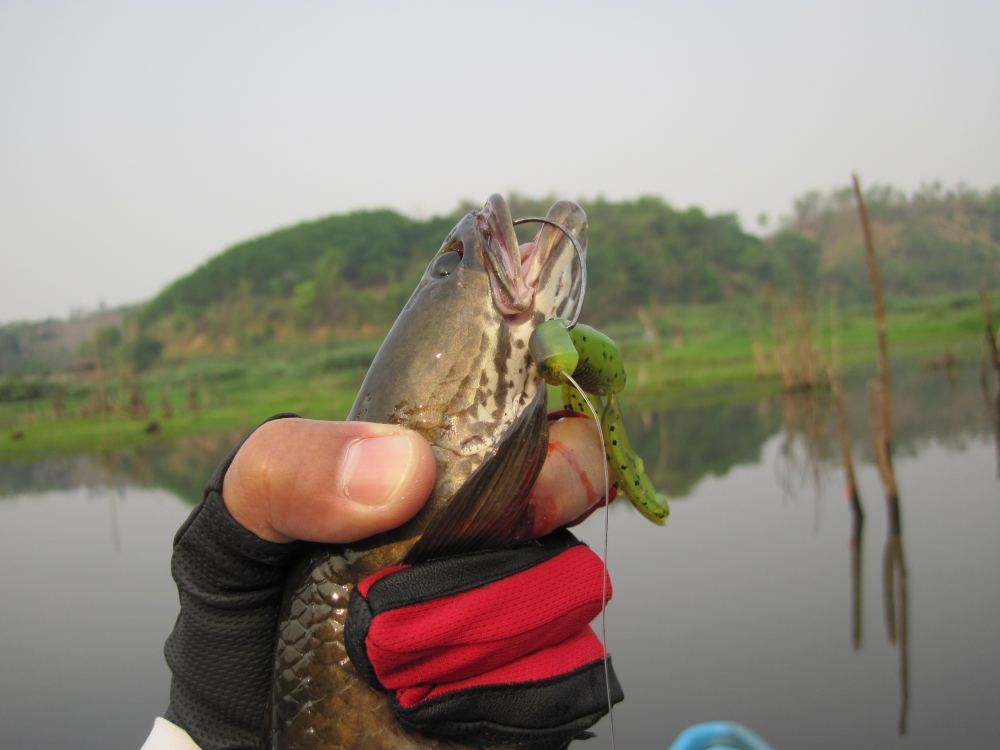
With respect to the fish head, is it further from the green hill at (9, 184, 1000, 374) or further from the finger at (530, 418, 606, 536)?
the green hill at (9, 184, 1000, 374)

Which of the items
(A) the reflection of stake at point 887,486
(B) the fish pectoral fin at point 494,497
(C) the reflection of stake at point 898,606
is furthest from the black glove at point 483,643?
(A) the reflection of stake at point 887,486

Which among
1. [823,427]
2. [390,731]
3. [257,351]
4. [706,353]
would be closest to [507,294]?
[390,731]

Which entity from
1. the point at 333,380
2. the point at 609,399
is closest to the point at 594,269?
the point at 333,380

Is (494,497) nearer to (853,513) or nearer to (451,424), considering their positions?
(451,424)

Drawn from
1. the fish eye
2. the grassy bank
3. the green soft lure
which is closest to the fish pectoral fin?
the green soft lure

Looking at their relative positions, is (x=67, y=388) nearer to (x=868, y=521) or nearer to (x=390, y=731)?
(x=868, y=521)

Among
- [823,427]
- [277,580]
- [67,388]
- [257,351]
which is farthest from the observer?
[257,351]
